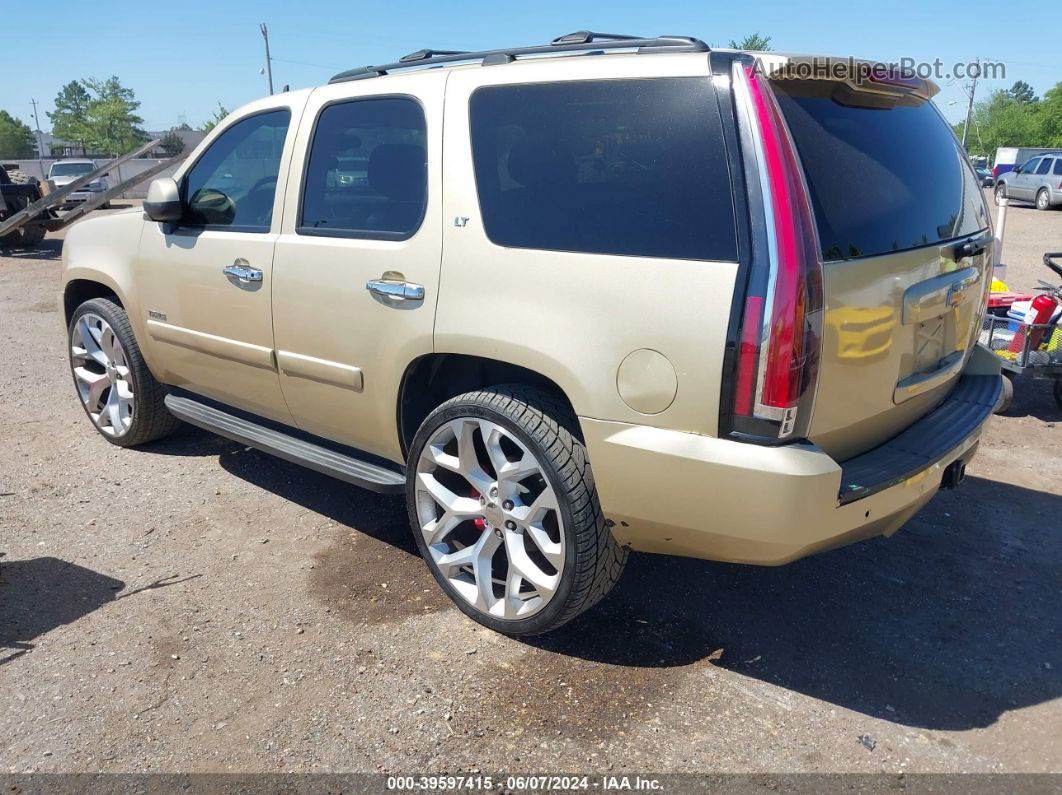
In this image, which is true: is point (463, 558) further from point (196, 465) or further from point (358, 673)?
point (196, 465)

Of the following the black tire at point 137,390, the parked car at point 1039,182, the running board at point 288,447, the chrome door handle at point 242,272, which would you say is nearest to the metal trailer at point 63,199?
the black tire at point 137,390

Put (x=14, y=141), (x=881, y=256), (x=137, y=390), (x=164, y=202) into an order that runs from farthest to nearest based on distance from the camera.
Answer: (x=14, y=141) < (x=137, y=390) < (x=164, y=202) < (x=881, y=256)

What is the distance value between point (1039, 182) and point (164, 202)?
2941 cm

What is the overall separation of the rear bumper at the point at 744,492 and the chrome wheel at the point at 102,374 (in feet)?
11.2

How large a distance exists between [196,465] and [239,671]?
2193mm

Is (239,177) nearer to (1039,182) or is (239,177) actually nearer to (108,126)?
(1039,182)

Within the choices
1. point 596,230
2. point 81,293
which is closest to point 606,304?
point 596,230

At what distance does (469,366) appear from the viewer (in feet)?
10.9

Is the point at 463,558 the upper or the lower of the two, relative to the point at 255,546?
upper

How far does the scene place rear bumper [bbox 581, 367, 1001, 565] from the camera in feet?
→ 7.81

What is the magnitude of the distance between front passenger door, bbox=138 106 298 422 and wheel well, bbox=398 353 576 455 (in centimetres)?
80

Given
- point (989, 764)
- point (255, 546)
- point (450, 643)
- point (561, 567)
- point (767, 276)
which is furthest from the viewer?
point (255, 546)

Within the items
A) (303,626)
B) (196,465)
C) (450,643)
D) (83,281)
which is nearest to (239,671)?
→ (303,626)

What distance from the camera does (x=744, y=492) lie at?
2.40 meters
